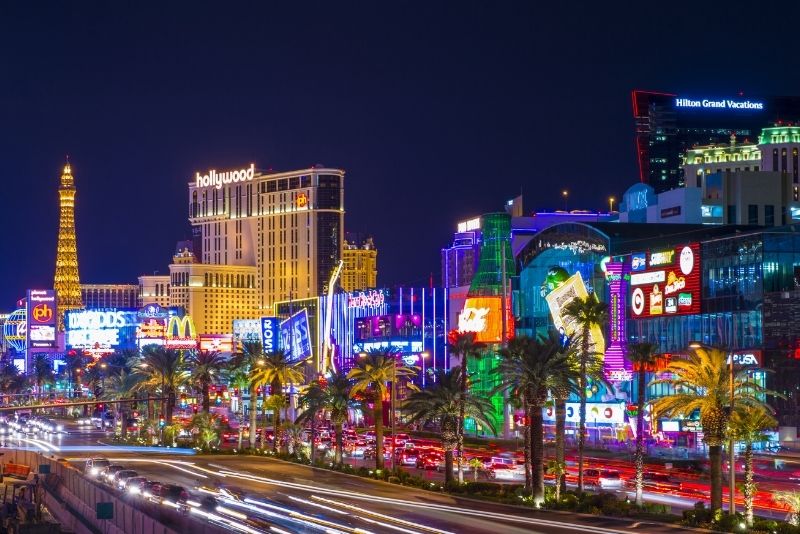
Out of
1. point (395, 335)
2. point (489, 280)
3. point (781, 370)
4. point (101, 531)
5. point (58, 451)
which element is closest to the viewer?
point (101, 531)

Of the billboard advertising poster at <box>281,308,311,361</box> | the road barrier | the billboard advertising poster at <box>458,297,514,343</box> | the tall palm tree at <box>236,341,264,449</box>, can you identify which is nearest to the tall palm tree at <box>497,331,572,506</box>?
the road barrier

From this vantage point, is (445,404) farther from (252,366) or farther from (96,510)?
(252,366)

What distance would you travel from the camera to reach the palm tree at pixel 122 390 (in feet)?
481

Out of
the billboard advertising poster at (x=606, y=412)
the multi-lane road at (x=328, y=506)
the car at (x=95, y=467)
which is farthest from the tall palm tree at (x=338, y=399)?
the billboard advertising poster at (x=606, y=412)

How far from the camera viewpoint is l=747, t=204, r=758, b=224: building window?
182 m

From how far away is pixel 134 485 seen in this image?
75.7 metres

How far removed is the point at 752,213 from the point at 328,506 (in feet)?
409

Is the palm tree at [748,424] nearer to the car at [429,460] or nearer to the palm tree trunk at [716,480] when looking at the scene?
the palm tree trunk at [716,480]

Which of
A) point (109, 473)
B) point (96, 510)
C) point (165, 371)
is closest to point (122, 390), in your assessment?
point (165, 371)

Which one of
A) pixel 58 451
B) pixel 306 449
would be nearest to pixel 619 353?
pixel 306 449

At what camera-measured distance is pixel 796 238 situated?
117m

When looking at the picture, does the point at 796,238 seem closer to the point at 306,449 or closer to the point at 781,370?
the point at 781,370

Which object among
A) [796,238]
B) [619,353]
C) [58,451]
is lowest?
→ [58,451]

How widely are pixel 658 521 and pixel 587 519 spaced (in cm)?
328
